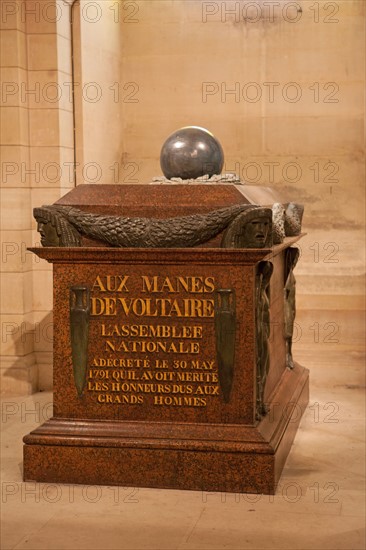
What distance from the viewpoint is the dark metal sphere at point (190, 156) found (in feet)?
20.3

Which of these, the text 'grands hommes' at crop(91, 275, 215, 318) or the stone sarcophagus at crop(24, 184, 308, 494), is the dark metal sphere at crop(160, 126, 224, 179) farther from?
the text 'grands hommes' at crop(91, 275, 215, 318)

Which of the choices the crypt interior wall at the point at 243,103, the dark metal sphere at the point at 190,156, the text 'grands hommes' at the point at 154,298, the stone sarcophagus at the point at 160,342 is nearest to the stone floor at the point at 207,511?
the stone sarcophagus at the point at 160,342

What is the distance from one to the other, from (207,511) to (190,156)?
224 cm

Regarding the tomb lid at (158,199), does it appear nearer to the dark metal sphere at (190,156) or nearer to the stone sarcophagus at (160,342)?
the stone sarcophagus at (160,342)

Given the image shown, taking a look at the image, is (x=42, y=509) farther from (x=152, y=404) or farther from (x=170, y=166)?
(x=170, y=166)

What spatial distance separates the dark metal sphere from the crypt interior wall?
6.65 ft

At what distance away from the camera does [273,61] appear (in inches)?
350

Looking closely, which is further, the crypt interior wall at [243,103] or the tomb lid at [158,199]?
the crypt interior wall at [243,103]

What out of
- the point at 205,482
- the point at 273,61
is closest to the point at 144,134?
the point at 273,61

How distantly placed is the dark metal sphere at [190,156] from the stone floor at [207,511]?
1.88 meters

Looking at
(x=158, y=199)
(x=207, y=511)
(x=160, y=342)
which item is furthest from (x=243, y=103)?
(x=207, y=511)

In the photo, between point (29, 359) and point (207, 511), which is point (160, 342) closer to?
point (207, 511)

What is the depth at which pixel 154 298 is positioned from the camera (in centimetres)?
553

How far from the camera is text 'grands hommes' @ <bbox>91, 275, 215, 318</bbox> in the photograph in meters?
5.48
